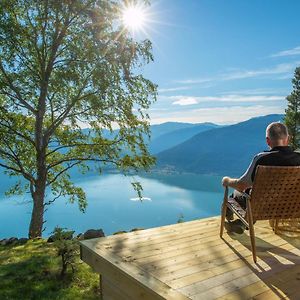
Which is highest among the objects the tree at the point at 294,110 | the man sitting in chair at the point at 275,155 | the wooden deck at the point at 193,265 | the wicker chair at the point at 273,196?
the tree at the point at 294,110

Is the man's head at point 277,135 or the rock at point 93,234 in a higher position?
the man's head at point 277,135

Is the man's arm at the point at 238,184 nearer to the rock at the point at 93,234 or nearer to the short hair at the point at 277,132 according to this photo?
the short hair at the point at 277,132

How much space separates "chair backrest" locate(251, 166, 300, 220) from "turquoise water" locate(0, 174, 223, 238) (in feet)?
295

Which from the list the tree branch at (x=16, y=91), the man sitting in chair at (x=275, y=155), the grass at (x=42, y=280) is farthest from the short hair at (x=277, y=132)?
the tree branch at (x=16, y=91)

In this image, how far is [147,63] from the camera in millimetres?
13211

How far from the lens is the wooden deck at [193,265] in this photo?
11.4 feet

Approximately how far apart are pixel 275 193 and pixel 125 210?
13247cm

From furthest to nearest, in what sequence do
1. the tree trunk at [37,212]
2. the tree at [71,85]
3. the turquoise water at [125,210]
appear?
the turquoise water at [125,210] < the tree trunk at [37,212] < the tree at [71,85]

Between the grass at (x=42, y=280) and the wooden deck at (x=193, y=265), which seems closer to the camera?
the wooden deck at (x=193, y=265)

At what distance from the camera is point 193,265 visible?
13.5 feet

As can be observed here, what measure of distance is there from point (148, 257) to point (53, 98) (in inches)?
426

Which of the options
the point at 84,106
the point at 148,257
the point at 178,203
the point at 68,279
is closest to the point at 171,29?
the point at 84,106

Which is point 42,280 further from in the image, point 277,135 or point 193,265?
point 277,135

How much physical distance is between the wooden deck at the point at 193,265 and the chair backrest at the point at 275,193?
623 mm
